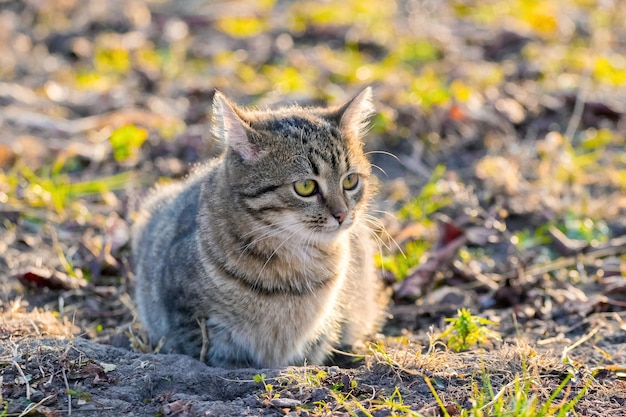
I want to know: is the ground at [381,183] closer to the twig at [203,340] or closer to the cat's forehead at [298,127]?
the twig at [203,340]

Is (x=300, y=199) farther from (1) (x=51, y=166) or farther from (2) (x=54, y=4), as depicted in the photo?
(2) (x=54, y=4)

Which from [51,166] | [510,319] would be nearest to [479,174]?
[510,319]

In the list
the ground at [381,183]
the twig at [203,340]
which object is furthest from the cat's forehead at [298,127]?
the twig at [203,340]

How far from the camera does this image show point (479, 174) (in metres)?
5.69

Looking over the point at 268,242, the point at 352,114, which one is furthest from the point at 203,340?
the point at 352,114

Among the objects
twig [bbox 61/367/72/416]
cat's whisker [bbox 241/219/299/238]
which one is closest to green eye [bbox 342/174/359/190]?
cat's whisker [bbox 241/219/299/238]

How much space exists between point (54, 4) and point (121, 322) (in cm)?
587

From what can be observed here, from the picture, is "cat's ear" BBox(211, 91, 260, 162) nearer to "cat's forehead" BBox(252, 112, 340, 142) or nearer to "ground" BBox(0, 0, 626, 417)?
"cat's forehead" BBox(252, 112, 340, 142)

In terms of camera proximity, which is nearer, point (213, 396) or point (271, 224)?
point (213, 396)

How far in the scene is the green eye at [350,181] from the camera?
374cm

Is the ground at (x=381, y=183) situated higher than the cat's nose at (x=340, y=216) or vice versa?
the cat's nose at (x=340, y=216)

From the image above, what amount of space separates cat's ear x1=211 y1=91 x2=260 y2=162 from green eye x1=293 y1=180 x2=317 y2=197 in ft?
0.74

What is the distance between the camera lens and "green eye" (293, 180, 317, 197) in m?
3.59

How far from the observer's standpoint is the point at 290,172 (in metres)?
3.60
